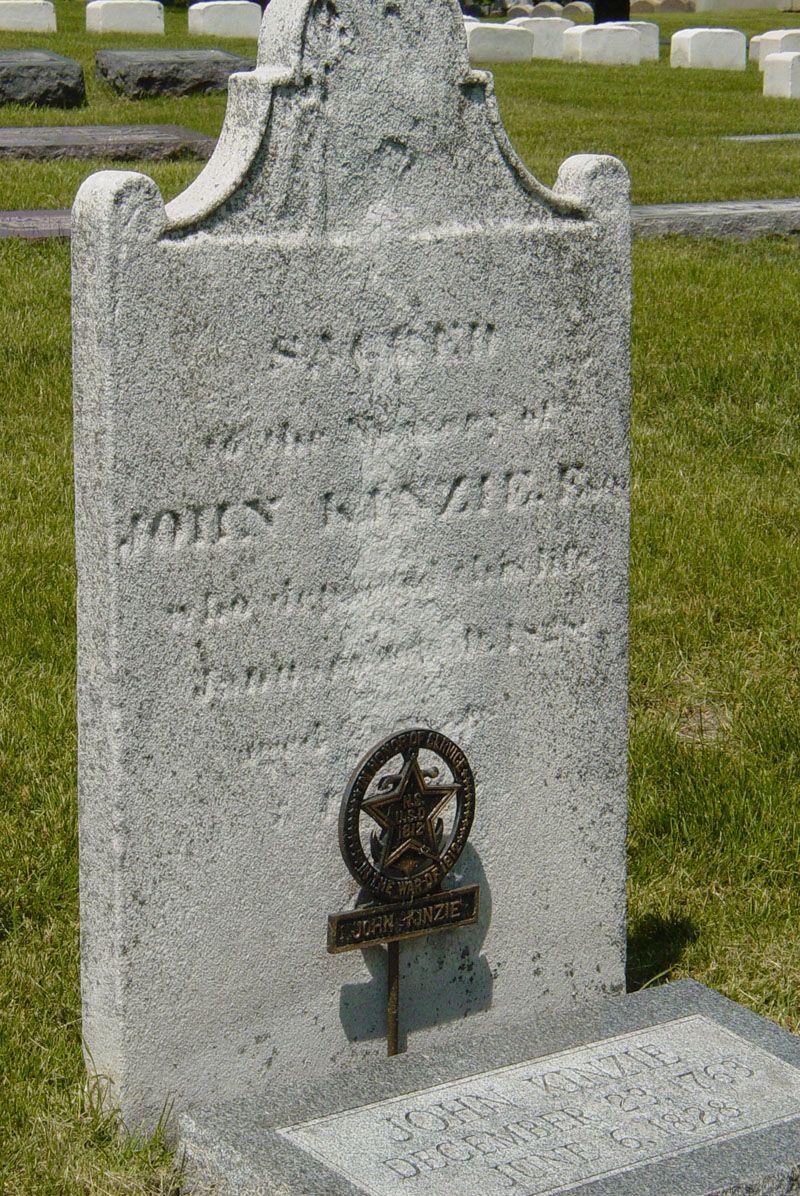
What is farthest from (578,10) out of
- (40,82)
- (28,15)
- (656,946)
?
(656,946)

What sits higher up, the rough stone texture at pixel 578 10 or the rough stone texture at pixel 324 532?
the rough stone texture at pixel 578 10

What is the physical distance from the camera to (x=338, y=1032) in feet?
9.49

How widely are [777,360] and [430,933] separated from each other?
514 cm

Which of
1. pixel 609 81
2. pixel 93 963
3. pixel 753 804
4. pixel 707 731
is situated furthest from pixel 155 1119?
→ pixel 609 81

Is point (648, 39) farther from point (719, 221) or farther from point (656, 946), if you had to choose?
point (656, 946)

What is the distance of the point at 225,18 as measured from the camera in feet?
71.9

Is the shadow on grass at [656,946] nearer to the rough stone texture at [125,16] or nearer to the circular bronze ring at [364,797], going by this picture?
the circular bronze ring at [364,797]

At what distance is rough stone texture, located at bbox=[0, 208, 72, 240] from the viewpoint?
880 cm

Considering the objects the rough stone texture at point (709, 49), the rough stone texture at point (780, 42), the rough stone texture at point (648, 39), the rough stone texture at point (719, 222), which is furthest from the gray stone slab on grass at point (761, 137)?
the rough stone texture at point (648, 39)

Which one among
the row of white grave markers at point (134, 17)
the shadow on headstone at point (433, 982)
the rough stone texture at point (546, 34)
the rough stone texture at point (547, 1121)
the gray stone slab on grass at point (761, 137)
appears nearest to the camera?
the rough stone texture at point (547, 1121)

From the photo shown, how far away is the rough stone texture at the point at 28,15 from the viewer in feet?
68.6

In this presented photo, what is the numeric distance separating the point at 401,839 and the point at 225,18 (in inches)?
821

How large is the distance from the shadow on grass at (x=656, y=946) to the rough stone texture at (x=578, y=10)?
3368 centimetres

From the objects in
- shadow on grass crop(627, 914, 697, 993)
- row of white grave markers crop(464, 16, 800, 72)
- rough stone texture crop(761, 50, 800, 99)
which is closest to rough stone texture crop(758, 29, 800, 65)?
row of white grave markers crop(464, 16, 800, 72)
